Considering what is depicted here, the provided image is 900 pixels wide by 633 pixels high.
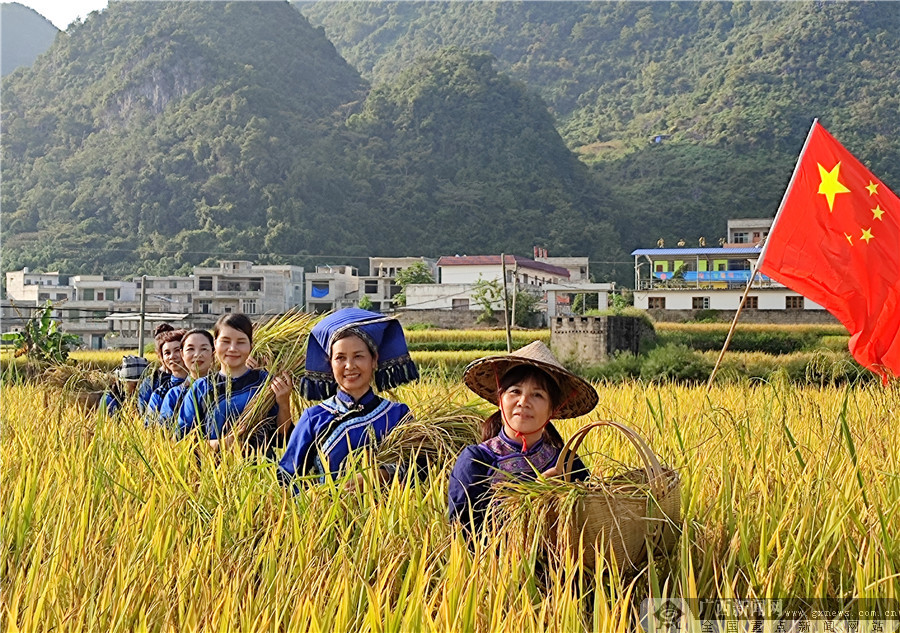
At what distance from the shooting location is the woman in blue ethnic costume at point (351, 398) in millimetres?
3121

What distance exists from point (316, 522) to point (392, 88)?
82.7 metres

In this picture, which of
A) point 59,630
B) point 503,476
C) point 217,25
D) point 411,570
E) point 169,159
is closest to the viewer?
point 59,630

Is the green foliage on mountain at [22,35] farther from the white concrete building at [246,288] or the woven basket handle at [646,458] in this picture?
the woven basket handle at [646,458]

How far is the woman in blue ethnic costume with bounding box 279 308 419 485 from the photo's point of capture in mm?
3121

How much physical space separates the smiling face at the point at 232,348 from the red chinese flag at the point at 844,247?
3.21m

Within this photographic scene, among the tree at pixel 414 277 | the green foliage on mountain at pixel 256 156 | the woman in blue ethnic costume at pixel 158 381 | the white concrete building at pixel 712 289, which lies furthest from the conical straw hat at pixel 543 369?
the green foliage on mountain at pixel 256 156

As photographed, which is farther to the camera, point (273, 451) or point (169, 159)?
point (169, 159)

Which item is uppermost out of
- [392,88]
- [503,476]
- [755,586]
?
[392,88]

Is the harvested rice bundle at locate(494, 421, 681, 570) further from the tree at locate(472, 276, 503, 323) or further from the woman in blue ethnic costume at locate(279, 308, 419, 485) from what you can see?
the tree at locate(472, 276, 503, 323)

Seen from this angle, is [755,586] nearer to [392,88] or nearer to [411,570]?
[411,570]

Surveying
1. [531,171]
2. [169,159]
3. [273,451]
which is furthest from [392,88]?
[273,451]

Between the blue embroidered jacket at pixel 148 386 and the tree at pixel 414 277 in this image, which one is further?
the tree at pixel 414 277

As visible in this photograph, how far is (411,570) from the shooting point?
227cm

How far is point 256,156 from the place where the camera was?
70312 mm
